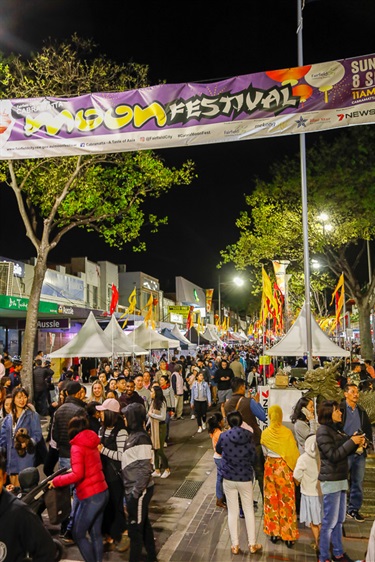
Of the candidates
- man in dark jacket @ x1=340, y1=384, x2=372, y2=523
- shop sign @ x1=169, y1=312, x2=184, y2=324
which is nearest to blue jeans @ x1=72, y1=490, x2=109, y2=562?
man in dark jacket @ x1=340, y1=384, x2=372, y2=523

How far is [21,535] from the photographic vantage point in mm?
2656

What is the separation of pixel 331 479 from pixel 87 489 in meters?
2.57

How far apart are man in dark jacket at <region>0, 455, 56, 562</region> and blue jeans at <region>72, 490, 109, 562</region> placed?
2.29 meters

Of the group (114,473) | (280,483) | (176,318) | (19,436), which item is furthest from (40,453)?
(176,318)

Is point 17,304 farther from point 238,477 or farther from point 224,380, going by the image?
point 238,477

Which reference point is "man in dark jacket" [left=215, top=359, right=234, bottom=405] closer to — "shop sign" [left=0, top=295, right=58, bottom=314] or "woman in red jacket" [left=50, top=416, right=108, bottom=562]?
"shop sign" [left=0, top=295, right=58, bottom=314]

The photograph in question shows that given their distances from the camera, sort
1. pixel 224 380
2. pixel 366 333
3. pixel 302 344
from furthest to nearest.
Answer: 1. pixel 366 333
2. pixel 224 380
3. pixel 302 344

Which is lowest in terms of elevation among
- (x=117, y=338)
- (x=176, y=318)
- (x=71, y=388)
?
(x=71, y=388)

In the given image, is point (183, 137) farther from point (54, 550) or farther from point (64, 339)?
point (64, 339)

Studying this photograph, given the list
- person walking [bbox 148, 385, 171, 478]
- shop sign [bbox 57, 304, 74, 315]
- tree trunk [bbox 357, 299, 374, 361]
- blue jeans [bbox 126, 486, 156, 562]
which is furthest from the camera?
shop sign [bbox 57, 304, 74, 315]

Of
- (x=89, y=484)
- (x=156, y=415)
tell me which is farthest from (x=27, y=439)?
(x=156, y=415)

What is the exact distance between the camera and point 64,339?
1192 inches

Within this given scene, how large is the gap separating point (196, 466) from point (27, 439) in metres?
4.85

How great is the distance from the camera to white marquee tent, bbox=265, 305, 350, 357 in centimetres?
983
